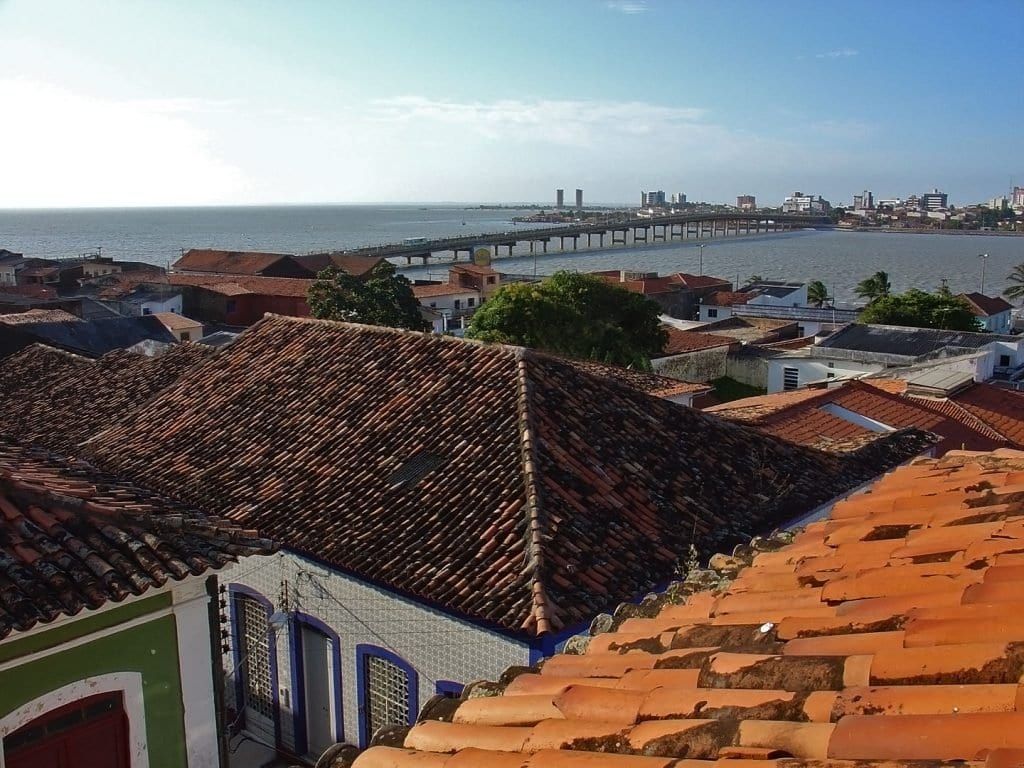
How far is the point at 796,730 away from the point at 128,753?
465 centimetres

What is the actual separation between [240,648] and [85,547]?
6.51m

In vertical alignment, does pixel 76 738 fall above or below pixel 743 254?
below

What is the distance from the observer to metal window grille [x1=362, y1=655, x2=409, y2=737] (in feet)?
31.4

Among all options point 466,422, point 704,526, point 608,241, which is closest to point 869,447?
point 704,526

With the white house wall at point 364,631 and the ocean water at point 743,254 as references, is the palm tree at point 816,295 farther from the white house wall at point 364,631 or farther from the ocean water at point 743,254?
the white house wall at point 364,631

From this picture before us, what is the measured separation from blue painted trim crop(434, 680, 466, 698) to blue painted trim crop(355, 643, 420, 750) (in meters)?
0.29

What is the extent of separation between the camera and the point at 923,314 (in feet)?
139

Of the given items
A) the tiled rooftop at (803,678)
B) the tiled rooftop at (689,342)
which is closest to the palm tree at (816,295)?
the tiled rooftop at (689,342)

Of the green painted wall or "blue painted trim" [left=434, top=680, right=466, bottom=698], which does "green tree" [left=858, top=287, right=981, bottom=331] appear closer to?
"blue painted trim" [left=434, top=680, right=466, bottom=698]

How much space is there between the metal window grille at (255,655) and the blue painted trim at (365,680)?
160cm

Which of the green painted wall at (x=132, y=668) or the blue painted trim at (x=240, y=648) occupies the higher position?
the green painted wall at (x=132, y=668)

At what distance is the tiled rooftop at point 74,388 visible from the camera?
1550 centimetres

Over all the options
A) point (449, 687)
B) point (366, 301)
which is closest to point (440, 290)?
point (366, 301)

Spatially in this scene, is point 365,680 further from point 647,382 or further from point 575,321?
point 575,321
